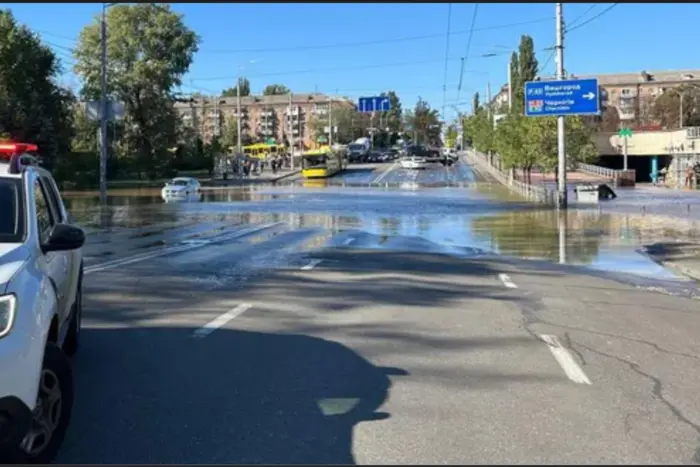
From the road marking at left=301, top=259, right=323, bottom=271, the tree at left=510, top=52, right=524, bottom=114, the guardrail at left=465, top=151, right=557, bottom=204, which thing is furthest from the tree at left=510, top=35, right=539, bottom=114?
the road marking at left=301, top=259, right=323, bottom=271

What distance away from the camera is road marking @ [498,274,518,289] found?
526 inches

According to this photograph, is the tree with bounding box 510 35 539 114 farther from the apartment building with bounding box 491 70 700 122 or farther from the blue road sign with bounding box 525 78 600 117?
the apartment building with bounding box 491 70 700 122

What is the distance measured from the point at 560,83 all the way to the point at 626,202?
891 centimetres

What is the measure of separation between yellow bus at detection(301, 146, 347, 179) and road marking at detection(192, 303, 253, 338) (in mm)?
73074

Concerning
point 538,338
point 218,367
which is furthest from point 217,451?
point 538,338

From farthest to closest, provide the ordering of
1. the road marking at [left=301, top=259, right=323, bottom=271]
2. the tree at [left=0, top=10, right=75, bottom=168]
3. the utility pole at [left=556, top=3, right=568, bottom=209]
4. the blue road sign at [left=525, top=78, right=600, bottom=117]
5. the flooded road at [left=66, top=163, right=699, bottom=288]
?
the tree at [left=0, top=10, right=75, bottom=168]
the blue road sign at [left=525, top=78, right=600, bottom=117]
the utility pole at [left=556, top=3, right=568, bottom=209]
the flooded road at [left=66, top=163, right=699, bottom=288]
the road marking at [left=301, top=259, right=323, bottom=271]

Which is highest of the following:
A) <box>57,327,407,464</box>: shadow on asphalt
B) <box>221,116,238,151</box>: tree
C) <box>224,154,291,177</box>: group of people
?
<box>221,116,238,151</box>: tree

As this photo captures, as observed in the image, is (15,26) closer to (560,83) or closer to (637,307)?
(560,83)

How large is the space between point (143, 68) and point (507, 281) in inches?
2861

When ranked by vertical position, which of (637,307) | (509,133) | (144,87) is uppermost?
(144,87)

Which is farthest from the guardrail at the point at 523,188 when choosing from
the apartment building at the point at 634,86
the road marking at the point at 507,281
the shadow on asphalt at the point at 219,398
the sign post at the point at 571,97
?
the apartment building at the point at 634,86

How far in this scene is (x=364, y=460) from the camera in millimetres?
4863

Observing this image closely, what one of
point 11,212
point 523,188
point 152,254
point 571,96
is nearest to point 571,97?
point 571,96

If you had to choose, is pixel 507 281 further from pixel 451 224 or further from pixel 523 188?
pixel 523 188
